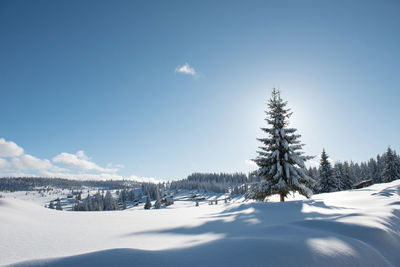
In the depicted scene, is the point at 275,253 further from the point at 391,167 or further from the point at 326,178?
the point at 391,167

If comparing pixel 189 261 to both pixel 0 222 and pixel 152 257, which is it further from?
pixel 0 222

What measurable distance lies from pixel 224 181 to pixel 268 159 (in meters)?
161

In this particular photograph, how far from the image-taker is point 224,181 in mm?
171000

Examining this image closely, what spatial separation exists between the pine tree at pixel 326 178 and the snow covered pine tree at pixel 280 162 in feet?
76.5

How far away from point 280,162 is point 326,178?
25658mm

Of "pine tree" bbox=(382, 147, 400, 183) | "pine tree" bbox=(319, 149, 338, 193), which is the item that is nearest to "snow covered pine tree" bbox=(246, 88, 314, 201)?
"pine tree" bbox=(319, 149, 338, 193)

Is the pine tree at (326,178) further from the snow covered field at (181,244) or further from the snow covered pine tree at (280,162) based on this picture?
the snow covered field at (181,244)

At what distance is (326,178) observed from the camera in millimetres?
34812

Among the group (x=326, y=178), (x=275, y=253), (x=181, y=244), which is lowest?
(x=326, y=178)

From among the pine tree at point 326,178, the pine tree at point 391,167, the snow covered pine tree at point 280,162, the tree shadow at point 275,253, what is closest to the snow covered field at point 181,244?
the tree shadow at point 275,253

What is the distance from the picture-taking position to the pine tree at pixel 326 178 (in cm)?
3441

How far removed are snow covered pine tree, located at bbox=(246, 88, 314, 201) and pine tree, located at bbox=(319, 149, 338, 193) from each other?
76.5 ft

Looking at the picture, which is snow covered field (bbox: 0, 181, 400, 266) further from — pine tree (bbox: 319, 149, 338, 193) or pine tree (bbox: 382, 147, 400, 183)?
pine tree (bbox: 382, 147, 400, 183)

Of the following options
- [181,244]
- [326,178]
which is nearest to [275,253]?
[181,244]
